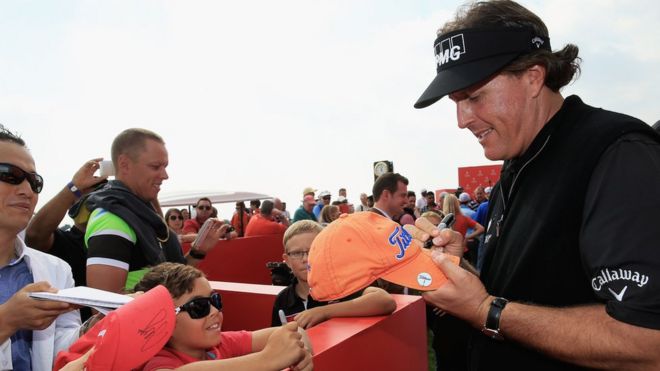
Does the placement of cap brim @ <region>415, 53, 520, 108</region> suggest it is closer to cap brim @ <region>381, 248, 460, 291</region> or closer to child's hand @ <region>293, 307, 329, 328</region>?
cap brim @ <region>381, 248, 460, 291</region>

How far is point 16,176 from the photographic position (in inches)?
79.5

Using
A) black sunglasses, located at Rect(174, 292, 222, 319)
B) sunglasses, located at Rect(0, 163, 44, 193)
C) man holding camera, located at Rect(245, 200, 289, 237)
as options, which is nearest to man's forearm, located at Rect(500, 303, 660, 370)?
black sunglasses, located at Rect(174, 292, 222, 319)

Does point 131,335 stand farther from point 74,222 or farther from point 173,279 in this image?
point 74,222

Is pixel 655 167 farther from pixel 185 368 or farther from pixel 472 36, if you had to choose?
pixel 185 368

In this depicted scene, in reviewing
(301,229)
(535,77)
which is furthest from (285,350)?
(301,229)

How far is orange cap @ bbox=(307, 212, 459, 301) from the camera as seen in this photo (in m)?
1.43

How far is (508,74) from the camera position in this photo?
4.65 feet

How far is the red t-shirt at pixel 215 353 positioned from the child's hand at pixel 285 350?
389mm

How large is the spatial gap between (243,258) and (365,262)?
25.8 ft

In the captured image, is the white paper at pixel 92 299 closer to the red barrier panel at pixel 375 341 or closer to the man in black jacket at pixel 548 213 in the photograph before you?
the red barrier panel at pixel 375 341

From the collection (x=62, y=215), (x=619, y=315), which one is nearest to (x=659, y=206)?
(x=619, y=315)

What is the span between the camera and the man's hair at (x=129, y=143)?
10.1ft

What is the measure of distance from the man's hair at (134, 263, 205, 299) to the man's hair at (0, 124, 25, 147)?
934 millimetres

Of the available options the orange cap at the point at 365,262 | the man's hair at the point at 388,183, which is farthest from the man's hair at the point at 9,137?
the man's hair at the point at 388,183
